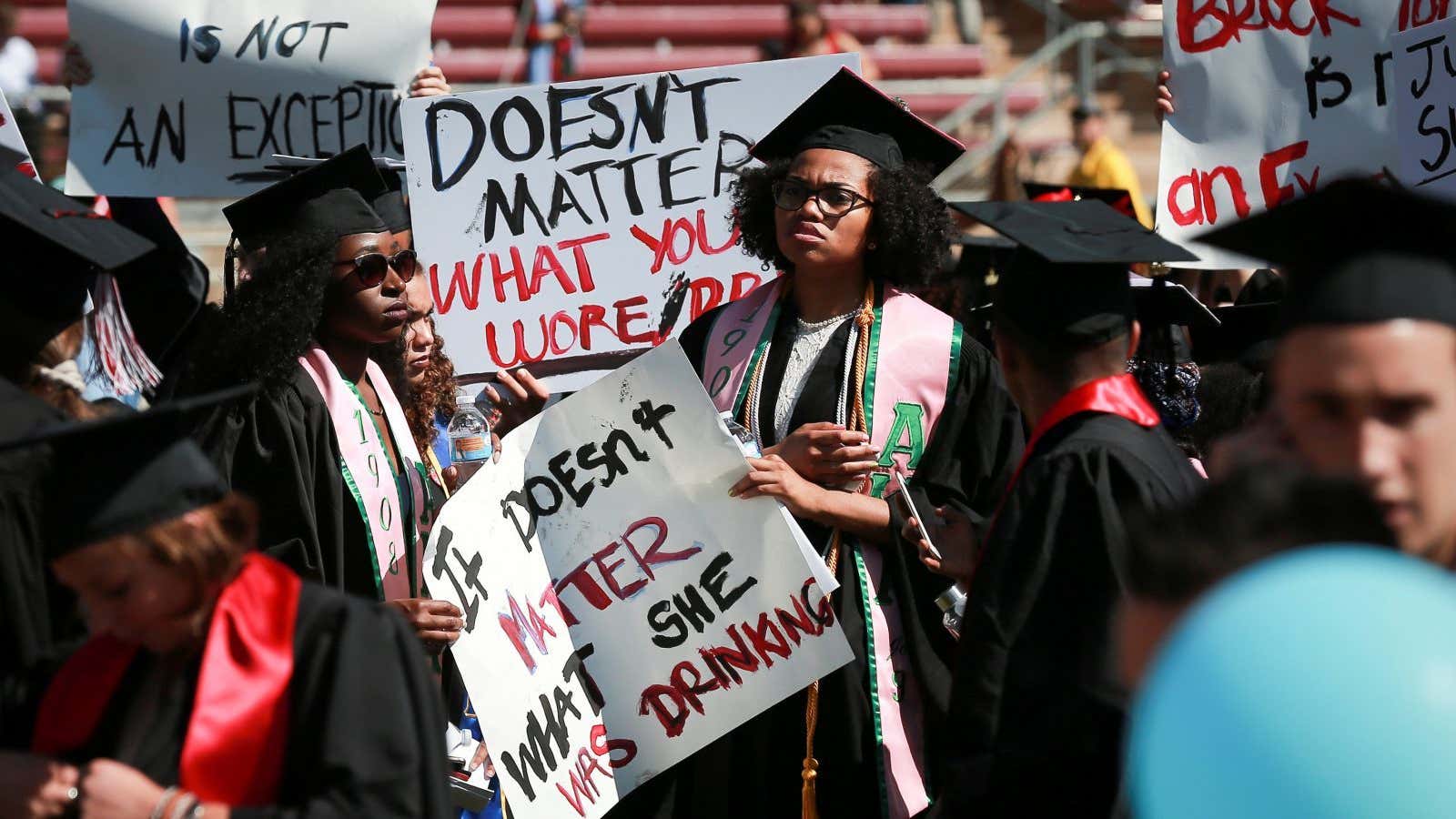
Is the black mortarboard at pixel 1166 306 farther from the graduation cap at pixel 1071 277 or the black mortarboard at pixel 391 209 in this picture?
the black mortarboard at pixel 391 209

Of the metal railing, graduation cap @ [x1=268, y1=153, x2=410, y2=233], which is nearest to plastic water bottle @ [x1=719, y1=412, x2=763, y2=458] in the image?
graduation cap @ [x1=268, y1=153, x2=410, y2=233]

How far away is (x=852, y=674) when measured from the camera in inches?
167

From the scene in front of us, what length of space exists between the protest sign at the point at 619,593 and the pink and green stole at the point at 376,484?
0.24m

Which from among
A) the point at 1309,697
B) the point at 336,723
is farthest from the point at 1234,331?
the point at 1309,697

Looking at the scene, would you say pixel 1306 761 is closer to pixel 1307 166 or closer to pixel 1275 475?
pixel 1275 475

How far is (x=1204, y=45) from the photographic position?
553 cm

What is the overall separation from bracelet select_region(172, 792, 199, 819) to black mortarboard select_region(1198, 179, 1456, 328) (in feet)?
5.44

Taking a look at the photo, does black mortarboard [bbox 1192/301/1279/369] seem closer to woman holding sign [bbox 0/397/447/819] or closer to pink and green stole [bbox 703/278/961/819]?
pink and green stole [bbox 703/278/961/819]

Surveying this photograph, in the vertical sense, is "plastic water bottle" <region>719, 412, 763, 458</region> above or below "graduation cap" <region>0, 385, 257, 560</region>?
below

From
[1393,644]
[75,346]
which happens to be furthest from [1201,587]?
[75,346]

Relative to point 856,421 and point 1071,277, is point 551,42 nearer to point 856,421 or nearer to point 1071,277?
point 856,421

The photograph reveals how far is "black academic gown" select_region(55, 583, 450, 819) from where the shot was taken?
249cm

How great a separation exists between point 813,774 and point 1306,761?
2922 mm

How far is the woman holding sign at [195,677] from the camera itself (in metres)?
2.49
